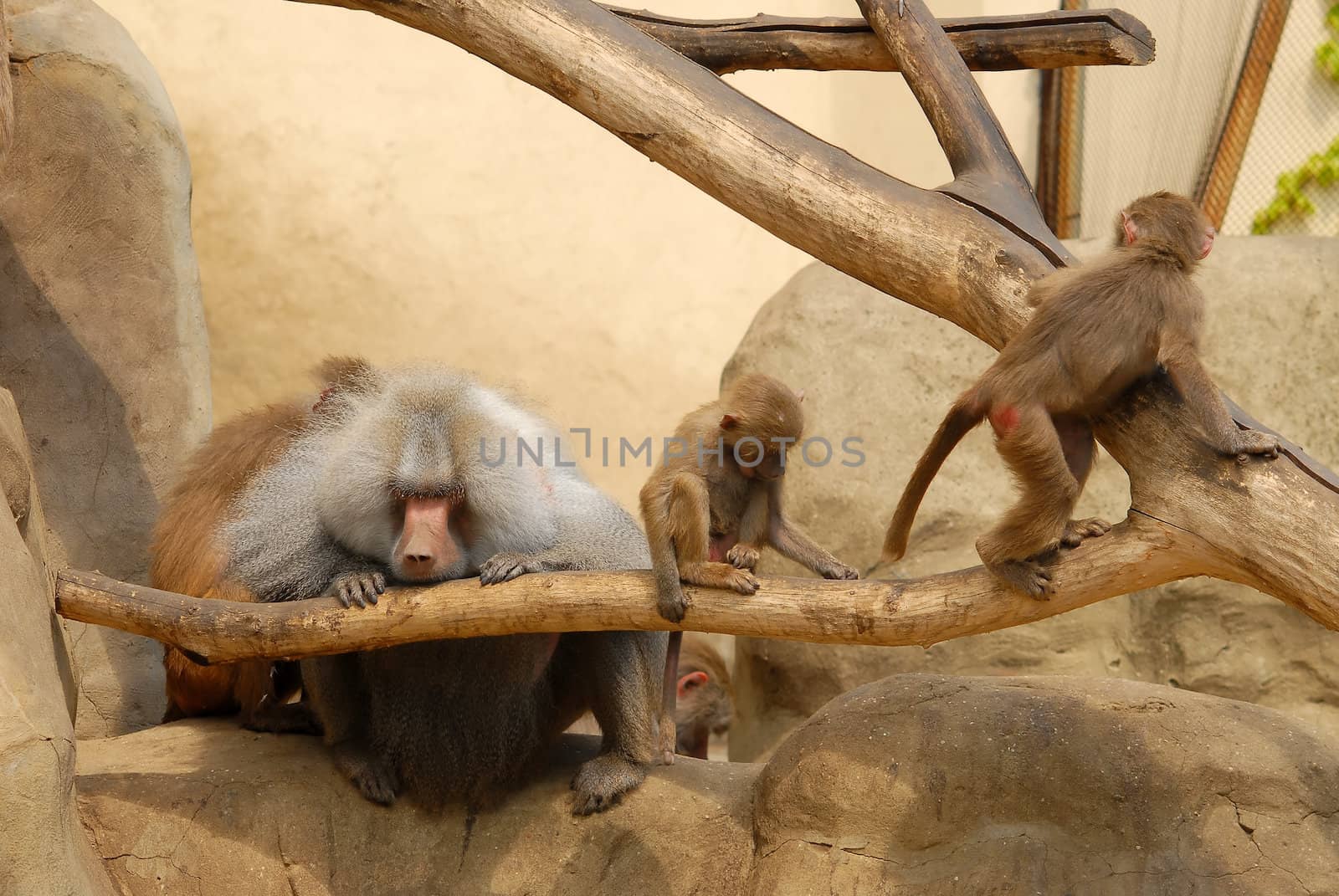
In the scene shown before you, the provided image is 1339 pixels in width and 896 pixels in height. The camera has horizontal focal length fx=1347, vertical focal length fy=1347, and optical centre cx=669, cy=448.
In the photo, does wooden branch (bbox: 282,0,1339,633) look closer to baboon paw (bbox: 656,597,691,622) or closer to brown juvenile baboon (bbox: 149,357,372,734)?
baboon paw (bbox: 656,597,691,622)

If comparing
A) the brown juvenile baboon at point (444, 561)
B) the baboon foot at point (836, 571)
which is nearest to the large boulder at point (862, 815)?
the brown juvenile baboon at point (444, 561)

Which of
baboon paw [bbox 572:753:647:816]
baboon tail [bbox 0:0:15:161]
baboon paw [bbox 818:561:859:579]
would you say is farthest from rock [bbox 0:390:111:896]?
baboon paw [bbox 818:561:859:579]

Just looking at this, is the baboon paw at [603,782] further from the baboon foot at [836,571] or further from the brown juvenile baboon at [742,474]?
the baboon foot at [836,571]

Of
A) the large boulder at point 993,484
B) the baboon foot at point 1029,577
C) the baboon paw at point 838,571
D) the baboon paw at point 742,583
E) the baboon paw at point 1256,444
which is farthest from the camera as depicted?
the large boulder at point 993,484

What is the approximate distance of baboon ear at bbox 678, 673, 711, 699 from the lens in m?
4.60

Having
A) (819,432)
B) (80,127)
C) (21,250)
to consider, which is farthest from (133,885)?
(819,432)

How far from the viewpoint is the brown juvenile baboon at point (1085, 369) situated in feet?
7.29

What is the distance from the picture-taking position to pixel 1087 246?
4.80 m

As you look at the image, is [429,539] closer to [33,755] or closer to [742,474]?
[742,474]

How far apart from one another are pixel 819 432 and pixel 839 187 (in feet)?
6.77

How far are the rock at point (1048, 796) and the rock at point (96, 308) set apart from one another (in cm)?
214

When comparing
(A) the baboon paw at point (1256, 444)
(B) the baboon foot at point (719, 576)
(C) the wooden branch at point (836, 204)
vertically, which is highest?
(C) the wooden branch at point (836, 204)

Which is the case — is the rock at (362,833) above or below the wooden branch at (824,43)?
below

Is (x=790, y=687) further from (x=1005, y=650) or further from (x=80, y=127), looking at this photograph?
(x=80, y=127)
